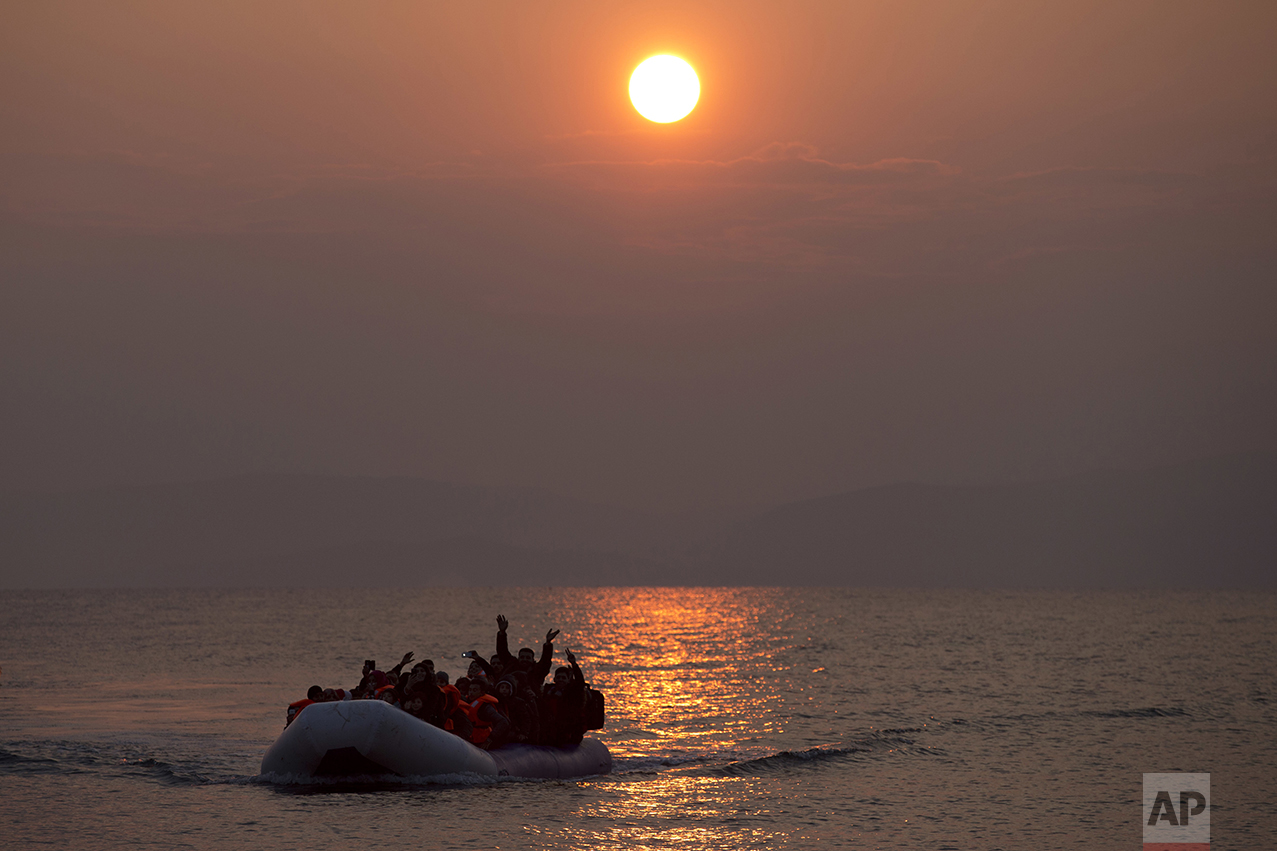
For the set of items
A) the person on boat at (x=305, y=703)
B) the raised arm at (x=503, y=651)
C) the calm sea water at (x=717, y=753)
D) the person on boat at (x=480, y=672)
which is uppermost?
the raised arm at (x=503, y=651)

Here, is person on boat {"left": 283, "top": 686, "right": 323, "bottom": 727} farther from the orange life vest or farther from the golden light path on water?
the golden light path on water

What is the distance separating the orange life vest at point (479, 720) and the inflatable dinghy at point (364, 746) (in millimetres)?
735

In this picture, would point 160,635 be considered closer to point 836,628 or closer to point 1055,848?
point 836,628

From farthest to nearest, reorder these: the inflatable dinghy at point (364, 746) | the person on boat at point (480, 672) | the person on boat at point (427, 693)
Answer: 1. the person on boat at point (480, 672)
2. the person on boat at point (427, 693)
3. the inflatable dinghy at point (364, 746)

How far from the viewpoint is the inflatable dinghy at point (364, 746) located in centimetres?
1692

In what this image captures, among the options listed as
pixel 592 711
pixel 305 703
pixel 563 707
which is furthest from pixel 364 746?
pixel 592 711

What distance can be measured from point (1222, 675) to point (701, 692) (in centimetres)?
2333

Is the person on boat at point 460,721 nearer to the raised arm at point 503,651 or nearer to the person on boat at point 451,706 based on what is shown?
the person on boat at point 451,706

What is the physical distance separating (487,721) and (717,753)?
6.98 meters

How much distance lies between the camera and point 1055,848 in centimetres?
1599

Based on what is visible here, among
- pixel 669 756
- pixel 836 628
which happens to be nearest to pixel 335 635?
pixel 836 628

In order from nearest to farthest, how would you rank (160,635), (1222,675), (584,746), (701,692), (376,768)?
(376,768) < (584,746) < (701,692) < (1222,675) < (160,635)

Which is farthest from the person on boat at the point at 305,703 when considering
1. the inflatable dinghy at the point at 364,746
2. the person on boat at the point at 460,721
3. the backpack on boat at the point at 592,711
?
the backpack on boat at the point at 592,711

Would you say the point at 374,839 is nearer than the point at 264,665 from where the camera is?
Yes
